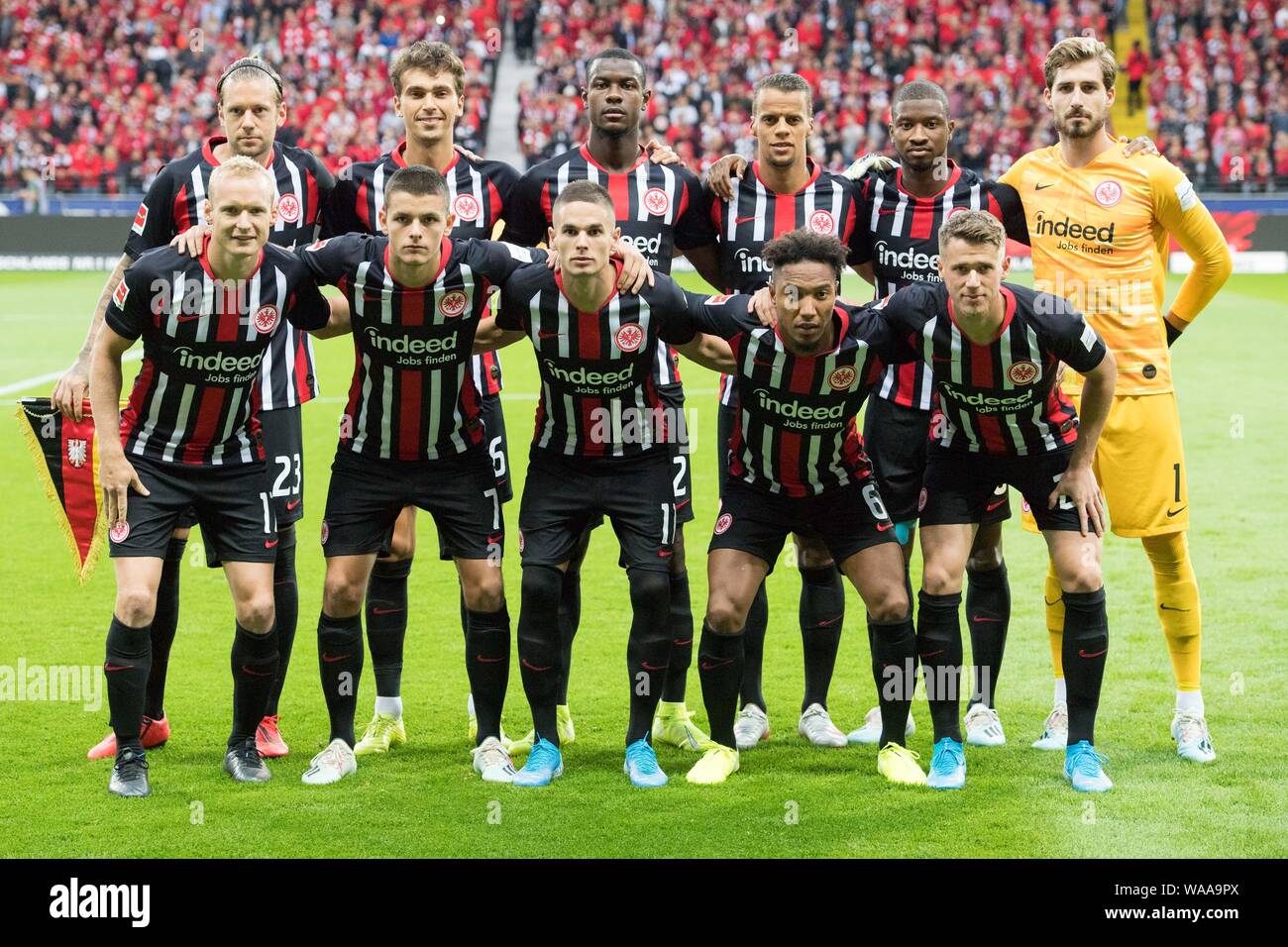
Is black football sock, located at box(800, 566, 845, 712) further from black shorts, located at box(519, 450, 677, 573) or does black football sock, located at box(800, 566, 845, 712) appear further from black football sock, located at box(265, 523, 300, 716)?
black football sock, located at box(265, 523, 300, 716)

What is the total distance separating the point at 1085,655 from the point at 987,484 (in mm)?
692

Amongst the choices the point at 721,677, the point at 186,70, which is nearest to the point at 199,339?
the point at 721,677

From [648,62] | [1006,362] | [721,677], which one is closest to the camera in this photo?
[1006,362]

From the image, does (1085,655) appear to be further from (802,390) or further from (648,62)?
(648,62)

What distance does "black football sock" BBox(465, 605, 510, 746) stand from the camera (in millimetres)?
5684

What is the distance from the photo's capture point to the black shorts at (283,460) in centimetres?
586

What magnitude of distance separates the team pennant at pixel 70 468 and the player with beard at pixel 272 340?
1.11 feet

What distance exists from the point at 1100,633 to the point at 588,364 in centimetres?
205

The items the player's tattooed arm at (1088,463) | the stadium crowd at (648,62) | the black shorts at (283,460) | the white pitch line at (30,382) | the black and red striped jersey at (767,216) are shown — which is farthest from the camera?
the stadium crowd at (648,62)

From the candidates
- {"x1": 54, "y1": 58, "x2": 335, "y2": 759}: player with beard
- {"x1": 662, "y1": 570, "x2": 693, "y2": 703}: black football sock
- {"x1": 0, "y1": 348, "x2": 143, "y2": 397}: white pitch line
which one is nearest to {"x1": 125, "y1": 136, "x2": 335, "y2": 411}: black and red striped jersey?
{"x1": 54, "y1": 58, "x2": 335, "y2": 759}: player with beard

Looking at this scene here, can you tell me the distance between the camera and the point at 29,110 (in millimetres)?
30516

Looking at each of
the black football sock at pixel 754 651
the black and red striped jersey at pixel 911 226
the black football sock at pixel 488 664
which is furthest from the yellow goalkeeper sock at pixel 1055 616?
the black football sock at pixel 488 664

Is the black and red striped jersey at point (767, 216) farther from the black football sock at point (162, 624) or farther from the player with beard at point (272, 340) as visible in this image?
the black football sock at point (162, 624)

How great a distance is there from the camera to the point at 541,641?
5602 mm
